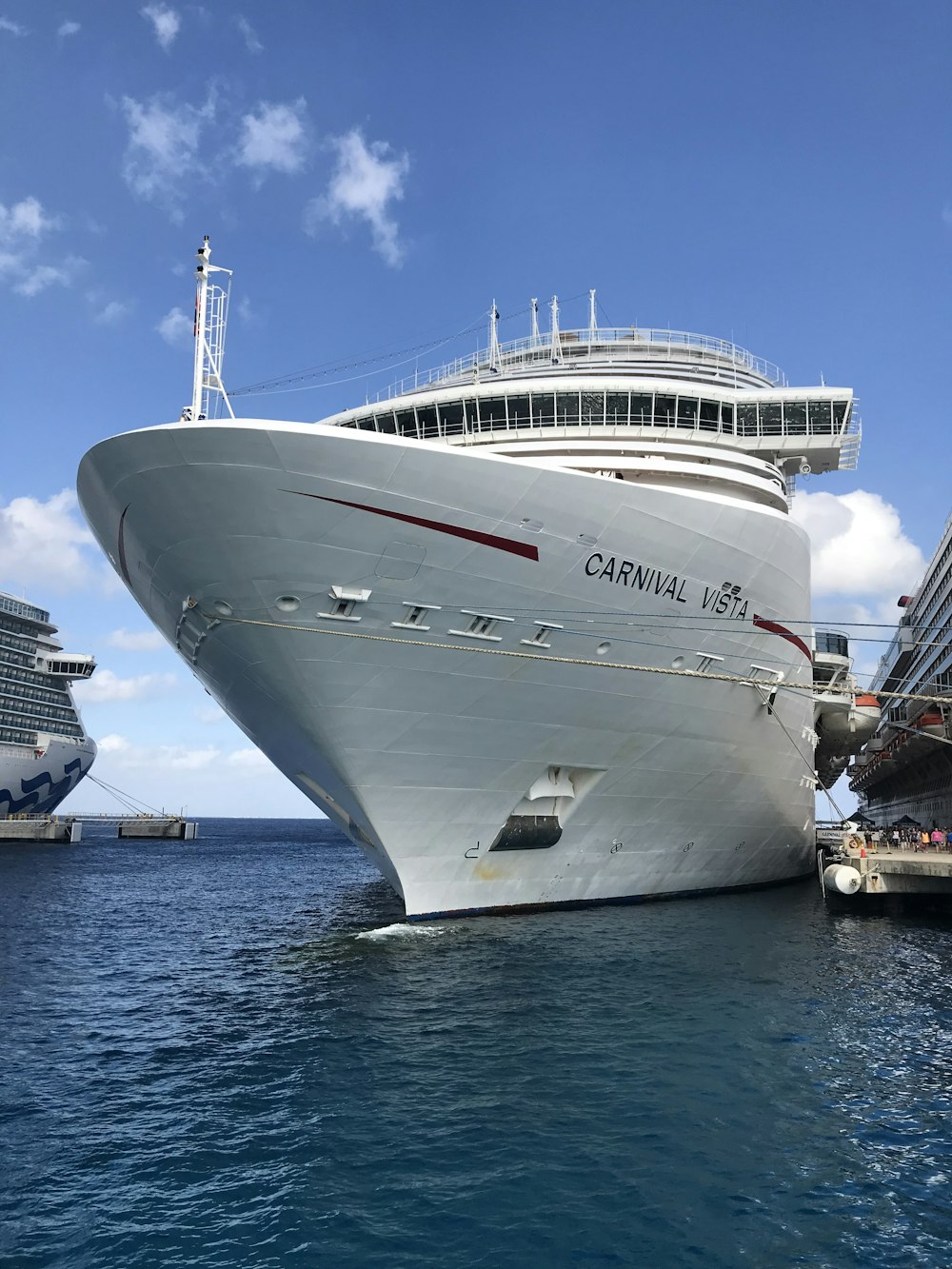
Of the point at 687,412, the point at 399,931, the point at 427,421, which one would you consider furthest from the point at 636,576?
the point at 399,931

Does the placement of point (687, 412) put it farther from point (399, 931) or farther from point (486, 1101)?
point (486, 1101)

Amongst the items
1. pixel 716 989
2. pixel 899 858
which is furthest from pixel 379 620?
pixel 899 858

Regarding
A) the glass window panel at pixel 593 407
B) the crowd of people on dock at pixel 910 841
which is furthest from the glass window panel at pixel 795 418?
the crowd of people on dock at pixel 910 841

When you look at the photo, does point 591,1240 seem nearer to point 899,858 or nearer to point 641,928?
point 641,928

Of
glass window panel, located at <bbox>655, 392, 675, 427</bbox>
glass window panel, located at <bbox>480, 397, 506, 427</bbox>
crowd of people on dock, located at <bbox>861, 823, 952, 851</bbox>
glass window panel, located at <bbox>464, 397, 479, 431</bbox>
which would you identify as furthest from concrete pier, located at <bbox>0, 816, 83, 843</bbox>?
glass window panel, located at <bbox>655, 392, 675, 427</bbox>

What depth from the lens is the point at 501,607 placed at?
1447 centimetres

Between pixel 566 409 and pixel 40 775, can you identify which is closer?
pixel 566 409

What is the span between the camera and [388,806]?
15.5 meters

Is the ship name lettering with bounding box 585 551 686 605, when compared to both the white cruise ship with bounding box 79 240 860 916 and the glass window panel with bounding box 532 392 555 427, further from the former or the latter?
the glass window panel with bounding box 532 392 555 427

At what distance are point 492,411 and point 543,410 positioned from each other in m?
1.14

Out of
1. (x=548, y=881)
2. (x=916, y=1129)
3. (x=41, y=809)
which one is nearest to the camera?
(x=916, y=1129)

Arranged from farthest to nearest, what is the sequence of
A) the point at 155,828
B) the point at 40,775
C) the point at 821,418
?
the point at 155,828, the point at 40,775, the point at 821,418

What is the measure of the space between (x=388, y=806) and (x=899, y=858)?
16.5 meters

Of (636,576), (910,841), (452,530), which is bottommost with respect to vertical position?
(910,841)
